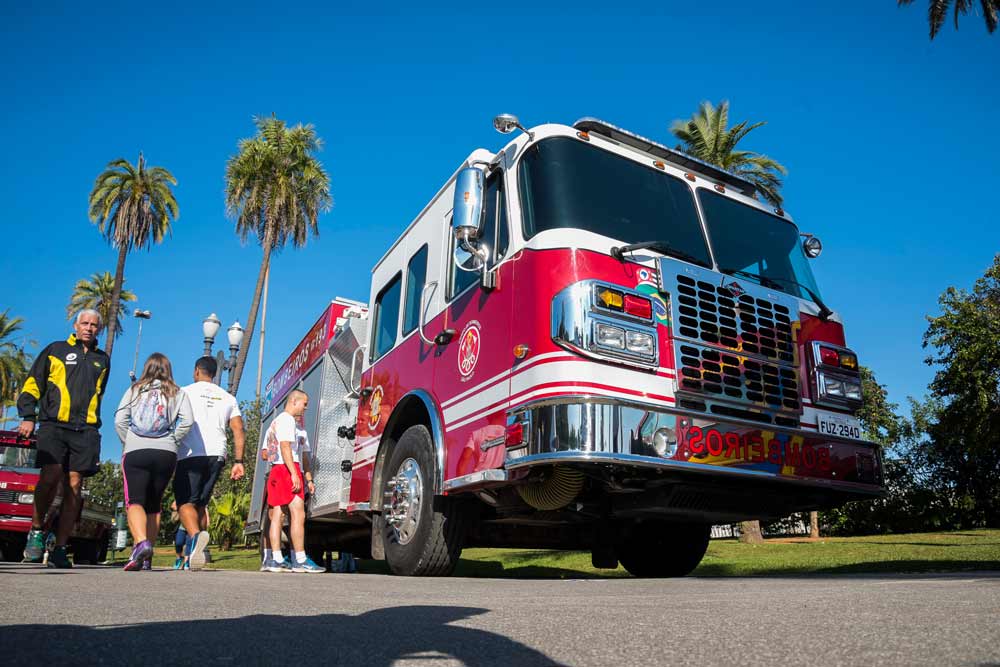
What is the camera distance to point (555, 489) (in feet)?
15.5

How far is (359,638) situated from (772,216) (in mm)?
5287

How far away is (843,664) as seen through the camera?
69.6 inches

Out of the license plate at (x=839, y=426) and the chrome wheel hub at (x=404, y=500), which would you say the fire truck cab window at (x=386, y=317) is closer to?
the chrome wheel hub at (x=404, y=500)

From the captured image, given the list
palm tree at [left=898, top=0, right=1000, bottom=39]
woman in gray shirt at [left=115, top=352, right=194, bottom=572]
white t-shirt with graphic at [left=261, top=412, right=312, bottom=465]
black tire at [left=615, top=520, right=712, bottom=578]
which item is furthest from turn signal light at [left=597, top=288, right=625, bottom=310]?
palm tree at [left=898, top=0, right=1000, bottom=39]

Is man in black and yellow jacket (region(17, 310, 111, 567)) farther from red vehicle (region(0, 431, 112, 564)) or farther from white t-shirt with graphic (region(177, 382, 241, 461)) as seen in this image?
red vehicle (region(0, 431, 112, 564))

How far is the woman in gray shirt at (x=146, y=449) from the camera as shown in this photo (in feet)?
21.0

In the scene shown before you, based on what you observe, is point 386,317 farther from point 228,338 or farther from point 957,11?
point 957,11

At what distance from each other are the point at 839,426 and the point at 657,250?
1.72m

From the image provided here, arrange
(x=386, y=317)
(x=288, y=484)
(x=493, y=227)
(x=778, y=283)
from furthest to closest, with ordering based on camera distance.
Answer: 1. (x=386, y=317)
2. (x=288, y=484)
3. (x=778, y=283)
4. (x=493, y=227)

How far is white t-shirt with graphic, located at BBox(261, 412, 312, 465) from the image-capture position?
693cm

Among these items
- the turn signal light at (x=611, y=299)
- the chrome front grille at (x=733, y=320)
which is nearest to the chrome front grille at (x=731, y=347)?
the chrome front grille at (x=733, y=320)

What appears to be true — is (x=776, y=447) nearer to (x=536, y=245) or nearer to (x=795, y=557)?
(x=536, y=245)

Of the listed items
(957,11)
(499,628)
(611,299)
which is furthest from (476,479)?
(957,11)

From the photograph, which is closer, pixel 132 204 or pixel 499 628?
pixel 499 628
